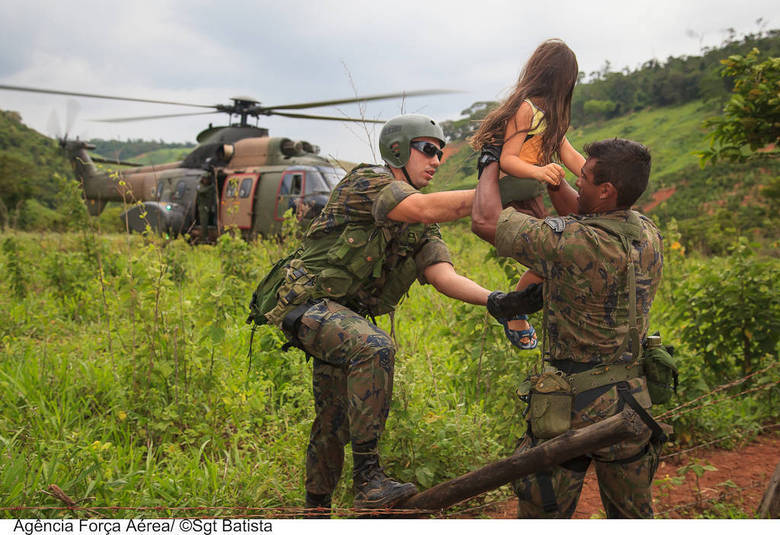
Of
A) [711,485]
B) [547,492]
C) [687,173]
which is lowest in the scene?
[711,485]

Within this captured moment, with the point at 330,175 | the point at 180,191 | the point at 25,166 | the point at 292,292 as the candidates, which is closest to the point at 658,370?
the point at 292,292

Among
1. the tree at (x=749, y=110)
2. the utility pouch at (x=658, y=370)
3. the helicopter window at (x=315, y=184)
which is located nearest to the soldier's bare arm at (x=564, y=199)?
the utility pouch at (x=658, y=370)

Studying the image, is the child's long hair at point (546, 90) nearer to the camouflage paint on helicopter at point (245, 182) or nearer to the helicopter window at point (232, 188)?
the camouflage paint on helicopter at point (245, 182)

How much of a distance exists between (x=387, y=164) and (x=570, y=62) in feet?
3.38

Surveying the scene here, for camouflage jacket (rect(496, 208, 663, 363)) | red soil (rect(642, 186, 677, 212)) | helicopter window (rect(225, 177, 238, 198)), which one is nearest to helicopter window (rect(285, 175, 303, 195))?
helicopter window (rect(225, 177, 238, 198))

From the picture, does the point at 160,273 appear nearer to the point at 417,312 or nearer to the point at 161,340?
the point at 161,340

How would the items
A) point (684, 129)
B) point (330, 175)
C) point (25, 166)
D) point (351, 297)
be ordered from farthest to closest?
point (25, 166), point (684, 129), point (330, 175), point (351, 297)

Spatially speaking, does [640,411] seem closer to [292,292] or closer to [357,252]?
[357,252]

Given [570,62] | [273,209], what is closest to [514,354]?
[570,62]

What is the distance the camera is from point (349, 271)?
2.89 meters

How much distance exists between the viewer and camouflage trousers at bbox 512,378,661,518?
89.2 inches

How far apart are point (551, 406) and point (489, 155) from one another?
0.96 meters

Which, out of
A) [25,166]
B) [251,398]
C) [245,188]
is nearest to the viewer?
[251,398]

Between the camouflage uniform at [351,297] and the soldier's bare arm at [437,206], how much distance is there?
0.17ft
